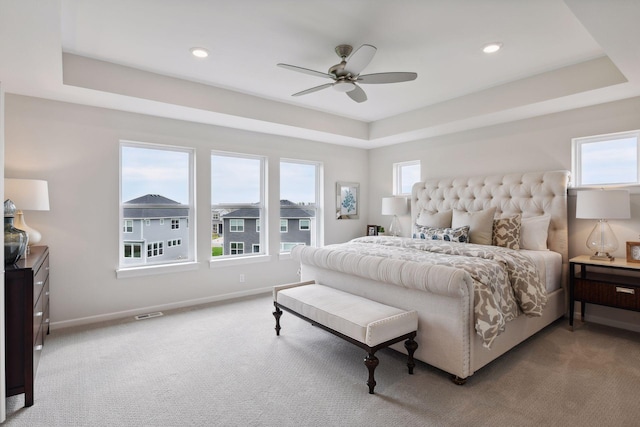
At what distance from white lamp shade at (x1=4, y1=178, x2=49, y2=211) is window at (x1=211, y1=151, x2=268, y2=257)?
6.08ft

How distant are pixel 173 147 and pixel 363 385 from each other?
3.49 meters

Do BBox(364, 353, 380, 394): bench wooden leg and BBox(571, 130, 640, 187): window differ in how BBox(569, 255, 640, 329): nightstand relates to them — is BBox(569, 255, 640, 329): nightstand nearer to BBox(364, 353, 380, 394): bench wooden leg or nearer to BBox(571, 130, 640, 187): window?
BBox(571, 130, 640, 187): window

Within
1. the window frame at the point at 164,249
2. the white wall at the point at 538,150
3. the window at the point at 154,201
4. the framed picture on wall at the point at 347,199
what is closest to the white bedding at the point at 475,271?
the white wall at the point at 538,150

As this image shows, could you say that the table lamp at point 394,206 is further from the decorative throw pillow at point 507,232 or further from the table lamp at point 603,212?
the table lamp at point 603,212

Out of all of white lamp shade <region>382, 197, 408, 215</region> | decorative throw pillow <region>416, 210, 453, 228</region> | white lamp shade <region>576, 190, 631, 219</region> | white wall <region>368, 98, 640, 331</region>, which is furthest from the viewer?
white lamp shade <region>382, 197, 408, 215</region>

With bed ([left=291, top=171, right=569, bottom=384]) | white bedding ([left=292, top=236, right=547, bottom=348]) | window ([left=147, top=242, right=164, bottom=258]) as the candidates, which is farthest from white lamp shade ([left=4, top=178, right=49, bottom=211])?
white bedding ([left=292, top=236, right=547, bottom=348])

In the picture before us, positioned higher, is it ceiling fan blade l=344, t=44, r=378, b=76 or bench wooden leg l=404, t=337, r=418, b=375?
ceiling fan blade l=344, t=44, r=378, b=76

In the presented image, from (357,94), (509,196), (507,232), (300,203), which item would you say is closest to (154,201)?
(300,203)

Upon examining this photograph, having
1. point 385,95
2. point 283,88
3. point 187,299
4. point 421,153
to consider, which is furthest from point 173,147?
point 421,153

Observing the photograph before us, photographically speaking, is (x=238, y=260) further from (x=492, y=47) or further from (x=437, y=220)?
(x=492, y=47)

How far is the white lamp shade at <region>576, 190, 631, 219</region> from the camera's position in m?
3.16

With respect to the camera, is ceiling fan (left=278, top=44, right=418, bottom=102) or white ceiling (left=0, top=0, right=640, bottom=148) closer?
white ceiling (left=0, top=0, right=640, bottom=148)

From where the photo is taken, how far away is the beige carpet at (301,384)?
80.2 inches

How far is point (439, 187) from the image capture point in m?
4.91
